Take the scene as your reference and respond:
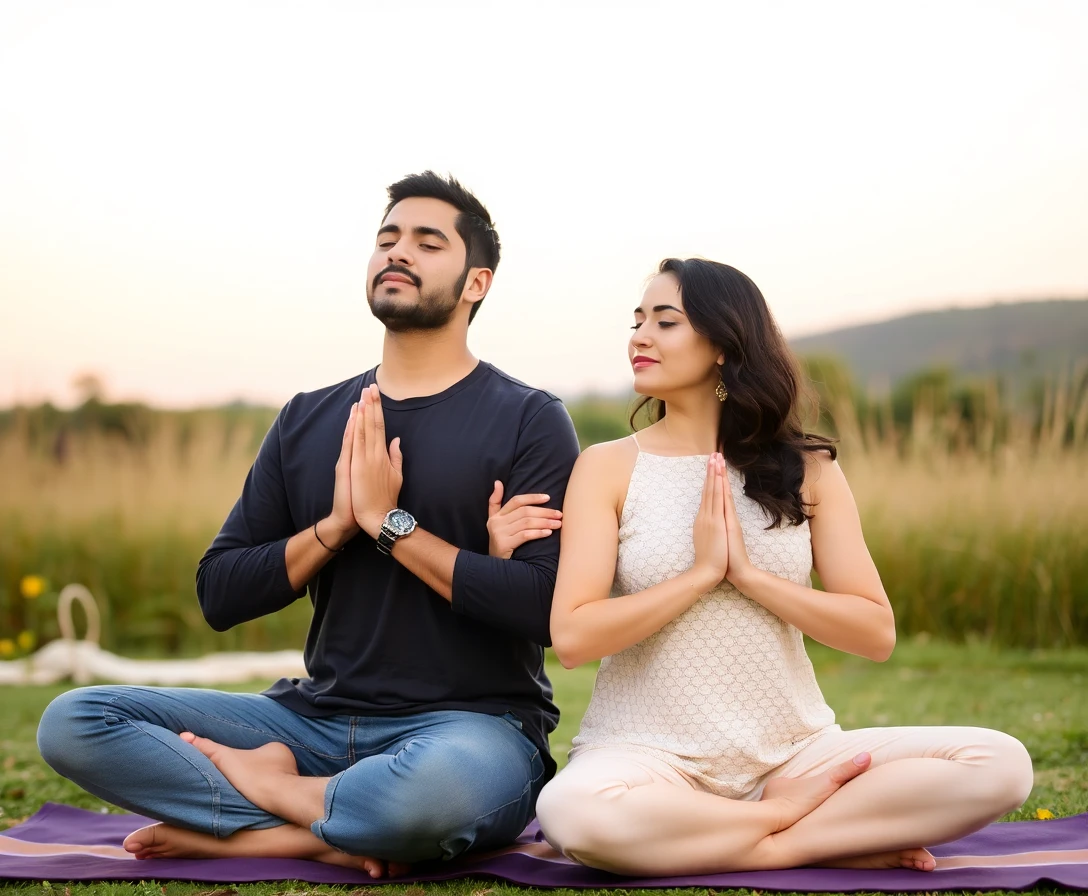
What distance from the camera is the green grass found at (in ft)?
8.59

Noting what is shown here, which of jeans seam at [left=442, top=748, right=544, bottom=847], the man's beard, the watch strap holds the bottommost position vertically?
jeans seam at [left=442, top=748, right=544, bottom=847]

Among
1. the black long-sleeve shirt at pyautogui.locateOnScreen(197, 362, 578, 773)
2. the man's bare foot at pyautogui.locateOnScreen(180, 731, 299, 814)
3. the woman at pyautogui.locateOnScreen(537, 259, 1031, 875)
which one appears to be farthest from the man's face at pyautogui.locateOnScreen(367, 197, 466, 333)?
the man's bare foot at pyautogui.locateOnScreen(180, 731, 299, 814)

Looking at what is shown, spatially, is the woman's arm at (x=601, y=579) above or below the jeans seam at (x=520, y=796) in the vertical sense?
above

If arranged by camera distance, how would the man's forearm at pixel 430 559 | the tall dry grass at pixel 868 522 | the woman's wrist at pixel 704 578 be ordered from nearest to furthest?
the woman's wrist at pixel 704 578 < the man's forearm at pixel 430 559 < the tall dry grass at pixel 868 522

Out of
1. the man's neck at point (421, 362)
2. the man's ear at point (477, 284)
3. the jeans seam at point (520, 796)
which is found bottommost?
the jeans seam at point (520, 796)

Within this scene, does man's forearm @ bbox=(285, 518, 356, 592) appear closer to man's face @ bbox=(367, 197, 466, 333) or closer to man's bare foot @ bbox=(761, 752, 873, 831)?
man's face @ bbox=(367, 197, 466, 333)

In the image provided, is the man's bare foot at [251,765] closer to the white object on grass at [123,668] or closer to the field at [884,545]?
the field at [884,545]

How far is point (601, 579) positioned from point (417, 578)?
523 mm

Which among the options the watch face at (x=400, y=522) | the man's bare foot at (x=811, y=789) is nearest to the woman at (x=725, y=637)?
the man's bare foot at (x=811, y=789)

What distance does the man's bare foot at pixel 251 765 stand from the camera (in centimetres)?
281

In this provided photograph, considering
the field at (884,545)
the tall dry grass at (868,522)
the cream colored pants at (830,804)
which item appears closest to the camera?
the cream colored pants at (830,804)

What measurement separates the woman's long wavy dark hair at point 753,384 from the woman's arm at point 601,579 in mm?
203

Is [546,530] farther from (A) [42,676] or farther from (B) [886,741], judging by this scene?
(A) [42,676]

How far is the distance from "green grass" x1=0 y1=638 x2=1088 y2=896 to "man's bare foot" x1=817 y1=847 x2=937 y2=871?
25 centimetres
